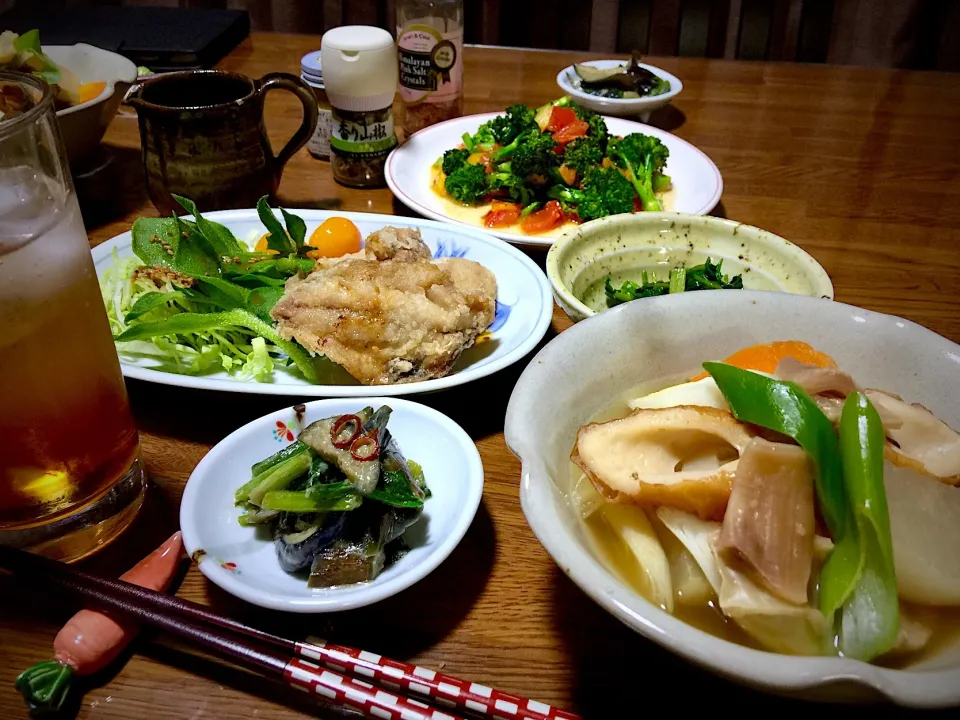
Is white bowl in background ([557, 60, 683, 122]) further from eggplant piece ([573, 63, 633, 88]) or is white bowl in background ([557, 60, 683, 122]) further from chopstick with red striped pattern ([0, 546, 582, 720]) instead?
chopstick with red striped pattern ([0, 546, 582, 720])

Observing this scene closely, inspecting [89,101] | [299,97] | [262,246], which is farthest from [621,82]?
[89,101]

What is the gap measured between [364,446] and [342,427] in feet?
0.20

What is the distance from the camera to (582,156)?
7.55 ft

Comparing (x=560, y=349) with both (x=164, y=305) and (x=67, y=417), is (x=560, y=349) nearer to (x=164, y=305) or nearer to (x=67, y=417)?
(x=67, y=417)

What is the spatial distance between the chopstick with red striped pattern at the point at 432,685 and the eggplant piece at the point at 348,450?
0.72ft

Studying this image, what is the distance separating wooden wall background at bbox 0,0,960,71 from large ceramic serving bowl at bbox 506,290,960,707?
169 inches

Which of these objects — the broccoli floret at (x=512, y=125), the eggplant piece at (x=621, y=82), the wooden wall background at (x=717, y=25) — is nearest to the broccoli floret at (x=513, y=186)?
the broccoli floret at (x=512, y=125)

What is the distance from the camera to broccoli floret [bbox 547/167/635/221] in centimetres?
215

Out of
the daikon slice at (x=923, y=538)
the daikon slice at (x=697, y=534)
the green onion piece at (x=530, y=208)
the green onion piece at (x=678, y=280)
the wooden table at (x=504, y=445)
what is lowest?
the wooden table at (x=504, y=445)

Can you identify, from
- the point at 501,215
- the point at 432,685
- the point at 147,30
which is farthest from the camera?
the point at 147,30

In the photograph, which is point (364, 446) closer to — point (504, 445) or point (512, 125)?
point (504, 445)

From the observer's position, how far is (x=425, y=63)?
96.3 inches

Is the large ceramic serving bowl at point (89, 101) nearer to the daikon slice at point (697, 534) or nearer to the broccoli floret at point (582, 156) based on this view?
the broccoli floret at point (582, 156)

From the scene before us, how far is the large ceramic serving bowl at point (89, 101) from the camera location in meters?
2.01
